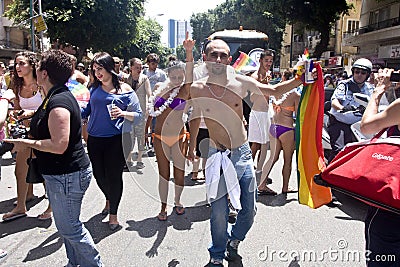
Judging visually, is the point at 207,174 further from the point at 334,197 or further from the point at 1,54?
the point at 1,54

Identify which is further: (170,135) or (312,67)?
(170,135)

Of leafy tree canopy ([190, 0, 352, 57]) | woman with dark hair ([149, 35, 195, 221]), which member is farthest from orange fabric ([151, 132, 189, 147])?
leafy tree canopy ([190, 0, 352, 57])

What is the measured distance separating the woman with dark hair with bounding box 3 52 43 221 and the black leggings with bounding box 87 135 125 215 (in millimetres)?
859

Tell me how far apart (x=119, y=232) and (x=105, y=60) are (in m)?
1.86

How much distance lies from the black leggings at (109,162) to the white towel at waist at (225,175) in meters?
1.31

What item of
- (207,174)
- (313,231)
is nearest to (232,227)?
(207,174)

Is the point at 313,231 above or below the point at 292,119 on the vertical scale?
below

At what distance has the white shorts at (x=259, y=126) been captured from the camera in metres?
5.35

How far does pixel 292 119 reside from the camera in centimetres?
525

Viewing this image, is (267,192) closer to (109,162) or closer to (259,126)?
(259,126)

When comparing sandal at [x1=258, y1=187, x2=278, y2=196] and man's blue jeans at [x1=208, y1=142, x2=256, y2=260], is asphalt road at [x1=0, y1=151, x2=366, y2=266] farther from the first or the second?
man's blue jeans at [x1=208, y1=142, x2=256, y2=260]

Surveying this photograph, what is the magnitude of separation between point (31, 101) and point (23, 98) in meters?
0.11

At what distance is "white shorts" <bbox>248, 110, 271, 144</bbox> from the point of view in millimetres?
5352

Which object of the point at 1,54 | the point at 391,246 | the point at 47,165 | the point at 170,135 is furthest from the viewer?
the point at 1,54
